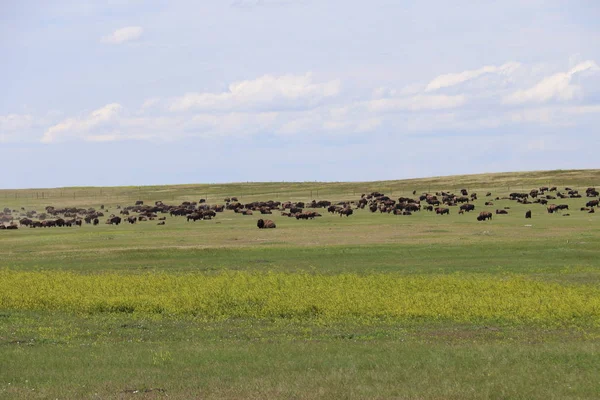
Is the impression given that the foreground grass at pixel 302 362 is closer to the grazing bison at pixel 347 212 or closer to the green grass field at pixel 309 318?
the green grass field at pixel 309 318

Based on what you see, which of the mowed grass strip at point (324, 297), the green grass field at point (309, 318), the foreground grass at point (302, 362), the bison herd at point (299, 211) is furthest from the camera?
the bison herd at point (299, 211)

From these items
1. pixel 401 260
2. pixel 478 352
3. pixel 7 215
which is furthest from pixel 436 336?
pixel 7 215

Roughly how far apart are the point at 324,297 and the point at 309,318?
10.2 feet

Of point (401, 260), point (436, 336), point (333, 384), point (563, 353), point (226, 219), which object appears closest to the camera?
point (333, 384)

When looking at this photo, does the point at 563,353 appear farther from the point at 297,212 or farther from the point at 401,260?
the point at 297,212

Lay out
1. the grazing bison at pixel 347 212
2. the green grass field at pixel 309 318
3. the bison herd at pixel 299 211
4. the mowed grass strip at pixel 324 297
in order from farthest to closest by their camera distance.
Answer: the grazing bison at pixel 347 212, the bison herd at pixel 299 211, the mowed grass strip at pixel 324 297, the green grass field at pixel 309 318

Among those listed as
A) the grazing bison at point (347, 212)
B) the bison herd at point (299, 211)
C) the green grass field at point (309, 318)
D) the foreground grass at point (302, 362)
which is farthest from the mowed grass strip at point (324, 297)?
the grazing bison at point (347, 212)

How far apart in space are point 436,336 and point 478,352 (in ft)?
10.1

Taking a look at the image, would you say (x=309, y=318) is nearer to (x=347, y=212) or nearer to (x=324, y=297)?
(x=324, y=297)

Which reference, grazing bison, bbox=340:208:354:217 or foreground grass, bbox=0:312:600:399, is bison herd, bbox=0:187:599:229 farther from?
foreground grass, bbox=0:312:600:399

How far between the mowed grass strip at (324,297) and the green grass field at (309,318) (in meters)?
0.09

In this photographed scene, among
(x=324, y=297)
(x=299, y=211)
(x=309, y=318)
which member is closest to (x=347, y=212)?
(x=299, y=211)

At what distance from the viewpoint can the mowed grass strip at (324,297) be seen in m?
24.5

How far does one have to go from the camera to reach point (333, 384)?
49.1 ft
